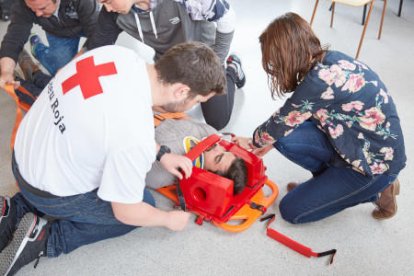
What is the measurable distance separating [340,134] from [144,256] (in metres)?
0.93

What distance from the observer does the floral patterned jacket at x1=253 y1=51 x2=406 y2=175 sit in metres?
1.31

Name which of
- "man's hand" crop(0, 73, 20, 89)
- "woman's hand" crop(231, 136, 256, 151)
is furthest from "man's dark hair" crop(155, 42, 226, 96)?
"man's hand" crop(0, 73, 20, 89)

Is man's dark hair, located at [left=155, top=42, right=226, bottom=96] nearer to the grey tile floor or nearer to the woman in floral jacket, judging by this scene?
the woman in floral jacket

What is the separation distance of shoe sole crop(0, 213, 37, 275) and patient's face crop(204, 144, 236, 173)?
748 millimetres

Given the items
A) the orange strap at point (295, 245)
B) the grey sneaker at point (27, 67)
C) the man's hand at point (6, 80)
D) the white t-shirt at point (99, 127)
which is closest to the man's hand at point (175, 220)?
the white t-shirt at point (99, 127)

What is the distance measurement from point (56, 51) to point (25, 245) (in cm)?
148

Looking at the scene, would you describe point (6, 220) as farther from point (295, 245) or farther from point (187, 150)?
point (295, 245)

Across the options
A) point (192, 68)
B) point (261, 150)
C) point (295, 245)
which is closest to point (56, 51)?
point (261, 150)

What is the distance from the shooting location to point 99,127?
3.45 feet

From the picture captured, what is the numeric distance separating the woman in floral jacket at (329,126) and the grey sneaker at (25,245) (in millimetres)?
929

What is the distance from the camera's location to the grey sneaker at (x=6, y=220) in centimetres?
141

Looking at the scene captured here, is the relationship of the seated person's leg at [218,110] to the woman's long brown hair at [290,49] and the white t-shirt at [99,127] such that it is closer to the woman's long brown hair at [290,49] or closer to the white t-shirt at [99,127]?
the woman's long brown hair at [290,49]

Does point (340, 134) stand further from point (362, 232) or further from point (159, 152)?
point (159, 152)

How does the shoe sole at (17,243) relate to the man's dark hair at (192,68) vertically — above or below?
below
